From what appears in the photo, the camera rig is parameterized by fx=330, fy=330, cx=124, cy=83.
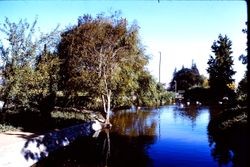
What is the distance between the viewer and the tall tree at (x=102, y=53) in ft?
92.8

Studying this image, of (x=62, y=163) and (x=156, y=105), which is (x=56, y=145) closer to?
(x=62, y=163)

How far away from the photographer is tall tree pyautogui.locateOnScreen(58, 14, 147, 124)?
28281mm

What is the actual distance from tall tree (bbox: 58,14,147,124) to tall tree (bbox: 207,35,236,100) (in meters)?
42.9

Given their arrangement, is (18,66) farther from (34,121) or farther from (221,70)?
(221,70)

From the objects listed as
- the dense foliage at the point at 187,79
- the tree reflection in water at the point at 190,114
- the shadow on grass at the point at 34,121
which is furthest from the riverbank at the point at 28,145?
the dense foliage at the point at 187,79

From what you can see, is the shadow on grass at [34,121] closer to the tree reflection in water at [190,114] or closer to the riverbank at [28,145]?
the riverbank at [28,145]

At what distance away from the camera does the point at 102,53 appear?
29.1 meters

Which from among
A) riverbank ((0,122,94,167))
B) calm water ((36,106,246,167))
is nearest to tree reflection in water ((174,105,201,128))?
calm water ((36,106,246,167))

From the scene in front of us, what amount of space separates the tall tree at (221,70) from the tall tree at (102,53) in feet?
141

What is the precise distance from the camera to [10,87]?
19.7 m

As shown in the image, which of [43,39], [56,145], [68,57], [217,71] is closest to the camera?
[56,145]

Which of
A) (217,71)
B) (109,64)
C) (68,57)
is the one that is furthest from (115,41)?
(217,71)

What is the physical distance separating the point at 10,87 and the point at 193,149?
37.6 ft

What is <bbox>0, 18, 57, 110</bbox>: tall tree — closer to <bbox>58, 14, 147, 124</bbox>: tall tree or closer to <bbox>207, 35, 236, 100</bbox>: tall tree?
<bbox>58, 14, 147, 124</bbox>: tall tree
